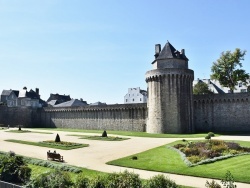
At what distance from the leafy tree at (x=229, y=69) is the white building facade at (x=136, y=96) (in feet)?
140

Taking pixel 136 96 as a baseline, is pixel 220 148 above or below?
below

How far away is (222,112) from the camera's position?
4684 centimetres

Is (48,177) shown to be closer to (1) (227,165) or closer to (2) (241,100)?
(1) (227,165)

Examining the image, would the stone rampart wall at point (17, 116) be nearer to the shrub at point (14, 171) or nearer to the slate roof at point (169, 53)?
the slate roof at point (169, 53)

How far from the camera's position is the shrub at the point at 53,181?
540 inches

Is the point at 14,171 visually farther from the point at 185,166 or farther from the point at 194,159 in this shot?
the point at 194,159

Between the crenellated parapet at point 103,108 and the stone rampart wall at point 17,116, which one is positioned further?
the stone rampart wall at point 17,116

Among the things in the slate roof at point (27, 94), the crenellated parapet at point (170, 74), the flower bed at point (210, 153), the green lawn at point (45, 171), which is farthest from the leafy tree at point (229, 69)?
the slate roof at point (27, 94)

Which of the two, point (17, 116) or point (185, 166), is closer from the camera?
point (185, 166)

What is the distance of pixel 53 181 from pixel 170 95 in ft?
119

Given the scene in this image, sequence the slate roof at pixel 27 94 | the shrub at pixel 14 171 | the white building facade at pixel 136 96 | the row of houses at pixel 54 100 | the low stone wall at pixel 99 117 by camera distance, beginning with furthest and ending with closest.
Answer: the white building facade at pixel 136 96
the slate roof at pixel 27 94
the row of houses at pixel 54 100
the low stone wall at pixel 99 117
the shrub at pixel 14 171

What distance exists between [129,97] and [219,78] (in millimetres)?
51704

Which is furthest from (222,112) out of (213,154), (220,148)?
(213,154)

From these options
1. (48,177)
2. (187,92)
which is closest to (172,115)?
(187,92)
